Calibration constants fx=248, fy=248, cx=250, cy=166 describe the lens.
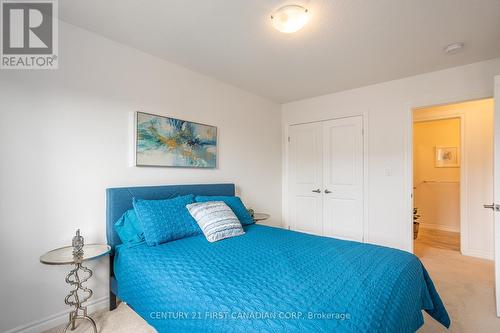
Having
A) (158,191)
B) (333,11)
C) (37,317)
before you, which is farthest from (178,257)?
(333,11)

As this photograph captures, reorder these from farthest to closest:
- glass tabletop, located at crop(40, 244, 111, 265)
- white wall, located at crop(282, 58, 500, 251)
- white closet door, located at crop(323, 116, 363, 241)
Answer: white closet door, located at crop(323, 116, 363, 241) → white wall, located at crop(282, 58, 500, 251) → glass tabletop, located at crop(40, 244, 111, 265)

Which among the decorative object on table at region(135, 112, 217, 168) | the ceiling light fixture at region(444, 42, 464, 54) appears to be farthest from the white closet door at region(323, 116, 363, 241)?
the decorative object on table at region(135, 112, 217, 168)

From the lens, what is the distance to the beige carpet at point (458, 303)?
188 cm

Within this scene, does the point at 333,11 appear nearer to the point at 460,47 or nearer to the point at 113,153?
the point at 460,47

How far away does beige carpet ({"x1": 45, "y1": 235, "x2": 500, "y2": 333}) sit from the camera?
1.88m

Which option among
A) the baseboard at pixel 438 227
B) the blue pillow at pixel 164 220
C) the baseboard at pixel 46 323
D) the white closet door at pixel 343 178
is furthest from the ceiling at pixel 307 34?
the baseboard at pixel 438 227

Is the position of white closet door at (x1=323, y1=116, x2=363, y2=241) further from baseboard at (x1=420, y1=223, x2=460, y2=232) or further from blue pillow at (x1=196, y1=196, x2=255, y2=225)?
baseboard at (x1=420, y1=223, x2=460, y2=232)

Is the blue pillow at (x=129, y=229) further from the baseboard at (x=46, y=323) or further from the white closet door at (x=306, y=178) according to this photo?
the white closet door at (x=306, y=178)

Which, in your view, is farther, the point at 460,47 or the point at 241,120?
the point at 241,120

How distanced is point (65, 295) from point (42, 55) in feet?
6.20

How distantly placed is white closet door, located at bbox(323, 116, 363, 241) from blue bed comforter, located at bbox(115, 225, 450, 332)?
166 centimetres

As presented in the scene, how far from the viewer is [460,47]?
237 centimetres

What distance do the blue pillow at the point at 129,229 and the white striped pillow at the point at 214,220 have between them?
0.45 m

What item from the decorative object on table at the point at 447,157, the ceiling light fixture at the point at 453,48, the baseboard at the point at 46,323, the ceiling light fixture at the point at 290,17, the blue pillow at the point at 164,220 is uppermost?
the ceiling light fixture at the point at 453,48
